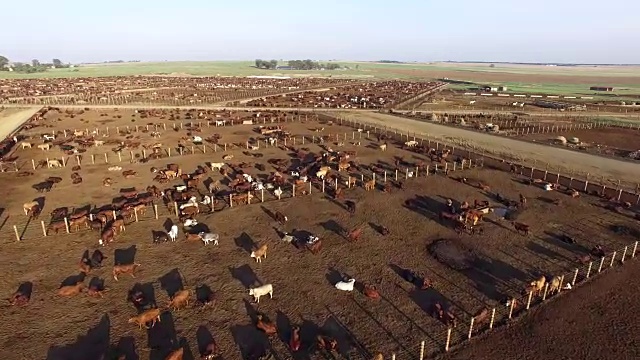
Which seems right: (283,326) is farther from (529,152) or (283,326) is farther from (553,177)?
(529,152)

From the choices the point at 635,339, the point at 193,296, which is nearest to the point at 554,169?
the point at 635,339

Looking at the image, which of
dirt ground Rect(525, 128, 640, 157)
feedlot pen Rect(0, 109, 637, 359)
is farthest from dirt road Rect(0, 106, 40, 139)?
dirt ground Rect(525, 128, 640, 157)

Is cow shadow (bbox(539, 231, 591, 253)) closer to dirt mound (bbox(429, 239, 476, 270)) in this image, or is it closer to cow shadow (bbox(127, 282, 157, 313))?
dirt mound (bbox(429, 239, 476, 270))

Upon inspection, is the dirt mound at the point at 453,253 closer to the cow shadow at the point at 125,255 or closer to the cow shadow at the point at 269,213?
the cow shadow at the point at 269,213

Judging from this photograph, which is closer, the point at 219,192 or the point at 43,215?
the point at 43,215

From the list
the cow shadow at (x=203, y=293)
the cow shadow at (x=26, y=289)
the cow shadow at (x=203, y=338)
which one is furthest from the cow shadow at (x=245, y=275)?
the cow shadow at (x=26, y=289)

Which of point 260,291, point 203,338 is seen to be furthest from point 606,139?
point 203,338

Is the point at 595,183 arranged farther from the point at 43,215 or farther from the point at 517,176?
the point at 43,215
